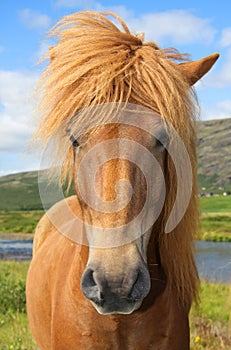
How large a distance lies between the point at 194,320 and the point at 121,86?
4615 mm

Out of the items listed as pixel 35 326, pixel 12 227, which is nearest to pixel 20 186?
pixel 12 227

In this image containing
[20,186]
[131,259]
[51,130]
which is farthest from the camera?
[20,186]

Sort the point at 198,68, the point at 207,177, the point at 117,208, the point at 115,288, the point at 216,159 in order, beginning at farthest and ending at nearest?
the point at 216,159 < the point at 207,177 < the point at 198,68 < the point at 117,208 < the point at 115,288

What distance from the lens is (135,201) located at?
7.68ft

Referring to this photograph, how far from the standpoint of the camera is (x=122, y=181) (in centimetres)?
228

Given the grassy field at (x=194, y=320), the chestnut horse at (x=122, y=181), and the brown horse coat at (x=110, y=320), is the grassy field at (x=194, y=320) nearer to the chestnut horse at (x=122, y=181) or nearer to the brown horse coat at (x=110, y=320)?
the brown horse coat at (x=110, y=320)

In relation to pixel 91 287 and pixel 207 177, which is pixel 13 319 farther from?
pixel 207 177

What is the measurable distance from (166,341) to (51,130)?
1.47 m

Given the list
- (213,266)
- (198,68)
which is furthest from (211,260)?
(198,68)

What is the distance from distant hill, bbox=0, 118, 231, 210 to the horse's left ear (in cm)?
7434

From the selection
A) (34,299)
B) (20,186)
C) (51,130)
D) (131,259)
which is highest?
(51,130)

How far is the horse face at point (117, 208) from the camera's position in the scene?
7.06 feet

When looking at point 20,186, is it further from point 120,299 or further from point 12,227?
point 120,299

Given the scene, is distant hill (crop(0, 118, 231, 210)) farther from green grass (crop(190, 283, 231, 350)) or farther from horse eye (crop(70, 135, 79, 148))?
horse eye (crop(70, 135, 79, 148))
